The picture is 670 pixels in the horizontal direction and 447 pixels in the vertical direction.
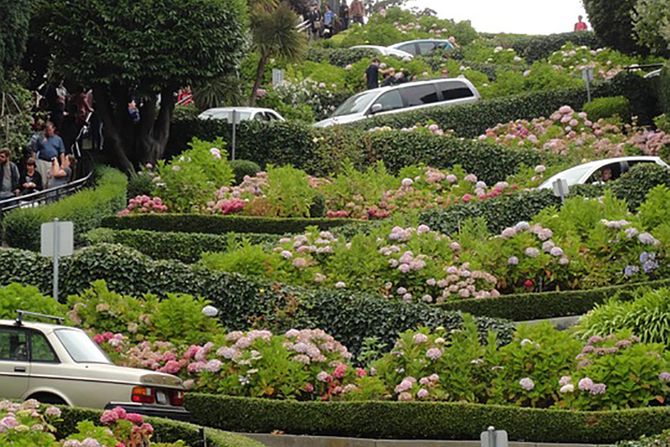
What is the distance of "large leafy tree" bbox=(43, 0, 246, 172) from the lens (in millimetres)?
38000

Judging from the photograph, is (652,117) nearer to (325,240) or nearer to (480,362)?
(325,240)

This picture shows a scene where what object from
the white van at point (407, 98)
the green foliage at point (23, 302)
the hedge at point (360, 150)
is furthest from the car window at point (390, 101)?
the green foliage at point (23, 302)

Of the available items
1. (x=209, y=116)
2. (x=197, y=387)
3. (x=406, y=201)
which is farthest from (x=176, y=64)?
(x=197, y=387)

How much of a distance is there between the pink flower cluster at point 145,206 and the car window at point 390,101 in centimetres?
1157

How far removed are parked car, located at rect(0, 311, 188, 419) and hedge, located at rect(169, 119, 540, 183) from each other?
1975cm

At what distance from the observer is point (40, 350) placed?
18.5m

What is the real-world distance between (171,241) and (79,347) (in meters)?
12.1

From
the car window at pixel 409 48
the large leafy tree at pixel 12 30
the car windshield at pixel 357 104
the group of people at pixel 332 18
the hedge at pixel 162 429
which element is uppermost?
the large leafy tree at pixel 12 30

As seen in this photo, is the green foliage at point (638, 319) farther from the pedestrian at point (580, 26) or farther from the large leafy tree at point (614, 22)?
the pedestrian at point (580, 26)

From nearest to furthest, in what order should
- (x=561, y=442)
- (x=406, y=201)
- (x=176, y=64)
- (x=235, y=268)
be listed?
(x=561, y=442) < (x=235, y=268) < (x=406, y=201) < (x=176, y=64)

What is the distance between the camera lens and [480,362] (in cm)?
2034

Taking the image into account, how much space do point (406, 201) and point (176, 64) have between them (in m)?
7.02

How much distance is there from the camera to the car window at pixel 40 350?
727 inches

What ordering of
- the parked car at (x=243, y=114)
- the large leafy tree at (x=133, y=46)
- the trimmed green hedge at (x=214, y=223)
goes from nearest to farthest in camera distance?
the trimmed green hedge at (x=214, y=223) → the large leafy tree at (x=133, y=46) → the parked car at (x=243, y=114)
